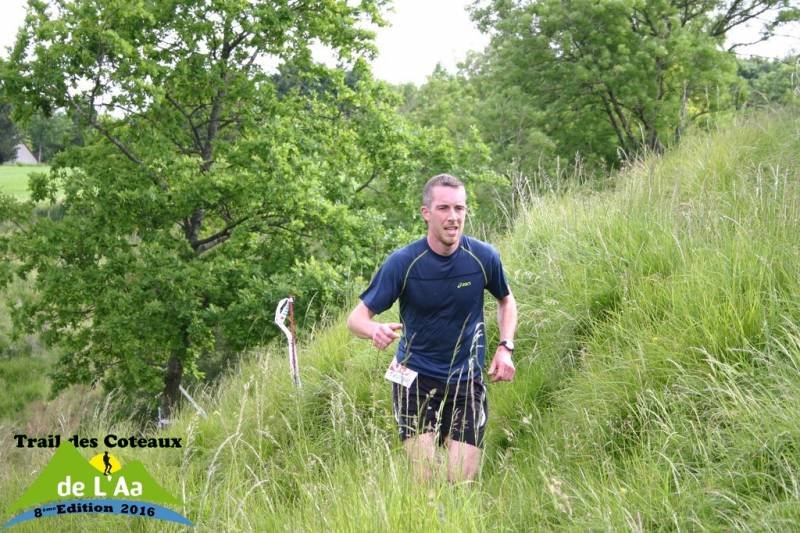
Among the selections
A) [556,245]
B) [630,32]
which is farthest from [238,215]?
[630,32]

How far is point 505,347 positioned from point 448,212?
33.6 inches

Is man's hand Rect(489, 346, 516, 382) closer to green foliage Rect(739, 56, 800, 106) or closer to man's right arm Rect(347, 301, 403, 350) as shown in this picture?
man's right arm Rect(347, 301, 403, 350)

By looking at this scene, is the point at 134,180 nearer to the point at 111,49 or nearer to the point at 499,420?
the point at 111,49

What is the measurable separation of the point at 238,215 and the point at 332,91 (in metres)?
3.64

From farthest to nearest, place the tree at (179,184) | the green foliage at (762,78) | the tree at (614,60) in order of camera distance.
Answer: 1. the tree at (614,60)
2. the green foliage at (762,78)
3. the tree at (179,184)

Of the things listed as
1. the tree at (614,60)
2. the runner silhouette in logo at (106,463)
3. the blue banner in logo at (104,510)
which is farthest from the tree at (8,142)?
the blue banner in logo at (104,510)

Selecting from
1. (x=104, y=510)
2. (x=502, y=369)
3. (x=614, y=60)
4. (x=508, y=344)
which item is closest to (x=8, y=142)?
(x=614, y=60)

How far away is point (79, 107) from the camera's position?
13.6 meters

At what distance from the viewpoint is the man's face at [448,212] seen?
433cm

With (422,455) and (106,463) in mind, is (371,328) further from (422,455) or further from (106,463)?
(106,463)

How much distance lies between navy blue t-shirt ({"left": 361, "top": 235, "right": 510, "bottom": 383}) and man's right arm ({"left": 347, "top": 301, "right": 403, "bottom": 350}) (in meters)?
0.09

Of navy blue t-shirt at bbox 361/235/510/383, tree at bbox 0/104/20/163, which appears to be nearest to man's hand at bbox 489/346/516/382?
navy blue t-shirt at bbox 361/235/510/383

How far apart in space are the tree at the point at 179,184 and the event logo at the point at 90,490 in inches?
268

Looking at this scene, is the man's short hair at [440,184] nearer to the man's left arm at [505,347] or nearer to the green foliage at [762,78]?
the man's left arm at [505,347]
